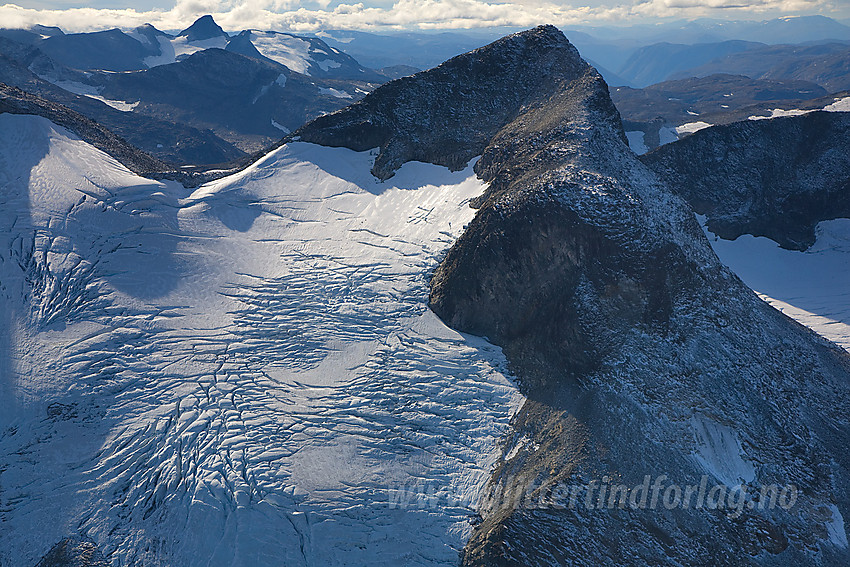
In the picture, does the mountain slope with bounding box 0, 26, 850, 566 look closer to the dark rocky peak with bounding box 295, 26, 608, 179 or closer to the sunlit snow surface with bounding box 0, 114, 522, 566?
the sunlit snow surface with bounding box 0, 114, 522, 566

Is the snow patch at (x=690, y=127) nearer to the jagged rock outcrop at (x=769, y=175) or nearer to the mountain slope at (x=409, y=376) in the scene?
the jagged rock outcrop at (x=769, y=175)

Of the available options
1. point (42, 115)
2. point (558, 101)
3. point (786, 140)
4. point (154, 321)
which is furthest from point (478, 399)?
point (786, 140)

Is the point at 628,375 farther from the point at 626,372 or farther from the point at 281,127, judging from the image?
the point at 281,127

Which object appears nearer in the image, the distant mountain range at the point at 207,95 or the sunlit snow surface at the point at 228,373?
the sunlit snow surface at the point at 228,373

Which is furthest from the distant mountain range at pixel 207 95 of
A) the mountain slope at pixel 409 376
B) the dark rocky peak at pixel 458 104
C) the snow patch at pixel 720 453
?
the snow patch at pixel 720 453

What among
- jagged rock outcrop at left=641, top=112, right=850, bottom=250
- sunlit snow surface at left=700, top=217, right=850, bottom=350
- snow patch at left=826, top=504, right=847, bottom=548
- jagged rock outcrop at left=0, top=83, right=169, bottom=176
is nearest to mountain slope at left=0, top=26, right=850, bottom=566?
snow patch at left=826, top=504, right=847, bottom=548

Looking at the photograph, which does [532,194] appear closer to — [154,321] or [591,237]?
[591,237]
